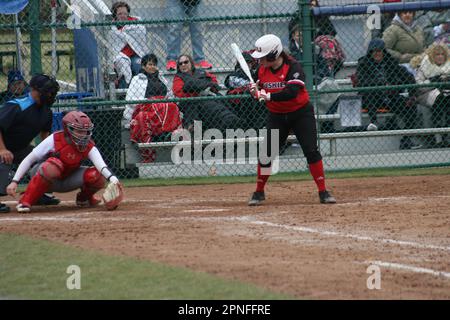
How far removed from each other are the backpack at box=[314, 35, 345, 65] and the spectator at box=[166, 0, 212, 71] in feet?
5.26

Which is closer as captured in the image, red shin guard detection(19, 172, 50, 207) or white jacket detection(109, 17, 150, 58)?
red shin guard detection(19, 172, 50, 207)

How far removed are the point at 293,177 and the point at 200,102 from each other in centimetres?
156

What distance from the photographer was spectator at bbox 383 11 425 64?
14.2 metres

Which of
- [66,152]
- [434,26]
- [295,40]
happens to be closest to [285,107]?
[66,152]

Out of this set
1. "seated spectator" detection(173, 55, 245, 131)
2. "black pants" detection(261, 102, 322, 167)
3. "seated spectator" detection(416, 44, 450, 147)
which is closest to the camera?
"black pants" detection(261, 102, 322, 167)

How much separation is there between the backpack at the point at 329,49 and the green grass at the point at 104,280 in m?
7.03

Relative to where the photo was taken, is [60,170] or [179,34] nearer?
[60,170]

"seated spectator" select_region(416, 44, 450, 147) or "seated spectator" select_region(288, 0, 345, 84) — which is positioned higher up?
"seated spectator" select_region(288, 0, 345, 84)

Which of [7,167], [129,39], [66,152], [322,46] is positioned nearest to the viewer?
[66,152]

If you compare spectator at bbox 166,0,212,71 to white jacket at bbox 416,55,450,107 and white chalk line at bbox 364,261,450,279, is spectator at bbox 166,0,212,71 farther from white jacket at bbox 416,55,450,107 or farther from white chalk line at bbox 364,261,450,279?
white chalk line at bbox 364,261,450,279

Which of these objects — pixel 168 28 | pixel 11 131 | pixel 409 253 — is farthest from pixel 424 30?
pixel 409 253

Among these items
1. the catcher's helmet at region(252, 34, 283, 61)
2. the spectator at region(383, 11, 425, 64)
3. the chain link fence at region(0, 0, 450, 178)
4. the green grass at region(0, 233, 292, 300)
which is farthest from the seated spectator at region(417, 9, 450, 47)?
the green grass at region(0, 233, 292, 300)

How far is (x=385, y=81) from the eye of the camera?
13.6 meters

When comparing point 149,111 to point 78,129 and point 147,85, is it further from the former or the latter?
point 78,129
